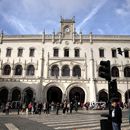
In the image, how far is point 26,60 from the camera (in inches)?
1608

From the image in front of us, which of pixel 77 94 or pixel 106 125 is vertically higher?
pixel 77 94

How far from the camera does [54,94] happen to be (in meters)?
40.3

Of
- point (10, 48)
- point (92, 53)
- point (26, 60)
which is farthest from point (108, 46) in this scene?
point (10, 48)

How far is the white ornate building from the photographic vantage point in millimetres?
38938

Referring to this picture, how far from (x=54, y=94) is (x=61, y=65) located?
19.4 feet

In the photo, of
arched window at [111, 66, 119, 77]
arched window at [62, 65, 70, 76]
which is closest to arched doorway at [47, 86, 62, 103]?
arched window at [62, 65, 70, 76]

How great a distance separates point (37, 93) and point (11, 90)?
504cm

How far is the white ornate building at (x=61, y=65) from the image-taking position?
3894 centimetres

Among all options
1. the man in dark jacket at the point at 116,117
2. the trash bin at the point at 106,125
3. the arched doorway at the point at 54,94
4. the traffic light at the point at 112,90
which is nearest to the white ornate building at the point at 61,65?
the arched doorway at the point at 54,94

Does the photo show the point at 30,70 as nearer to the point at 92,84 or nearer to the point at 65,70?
the point at 65,70

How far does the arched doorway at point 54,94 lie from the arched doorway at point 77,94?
217cm

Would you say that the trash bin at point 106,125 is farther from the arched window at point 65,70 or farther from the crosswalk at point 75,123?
the arched window at point 65,70

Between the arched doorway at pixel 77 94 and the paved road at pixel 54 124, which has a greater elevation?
the arched doorway at pixel 77 94

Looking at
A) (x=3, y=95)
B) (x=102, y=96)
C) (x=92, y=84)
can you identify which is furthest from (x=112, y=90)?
(x=3, y=95)
